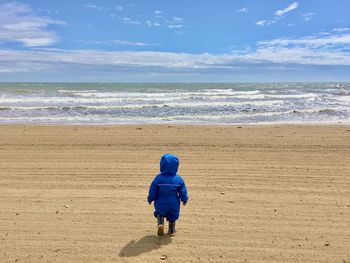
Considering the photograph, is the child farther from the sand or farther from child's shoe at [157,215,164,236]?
the sand

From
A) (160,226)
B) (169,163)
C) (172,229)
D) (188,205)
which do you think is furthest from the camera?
(188,205)

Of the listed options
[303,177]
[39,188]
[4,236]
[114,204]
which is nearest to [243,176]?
[303,177]

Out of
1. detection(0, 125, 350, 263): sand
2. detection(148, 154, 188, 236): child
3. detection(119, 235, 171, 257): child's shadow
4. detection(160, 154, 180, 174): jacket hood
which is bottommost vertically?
detection(119, 235, 171, 257): child's shadow

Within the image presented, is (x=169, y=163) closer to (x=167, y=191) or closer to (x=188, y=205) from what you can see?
(x=167, y=191)

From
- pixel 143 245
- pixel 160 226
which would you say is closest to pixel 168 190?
pixel 160 226

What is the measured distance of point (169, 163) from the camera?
4383mm

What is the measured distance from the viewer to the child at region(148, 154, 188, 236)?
4.43 m

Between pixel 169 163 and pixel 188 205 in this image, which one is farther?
pixel 188 205

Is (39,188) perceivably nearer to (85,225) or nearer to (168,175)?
(85,225)

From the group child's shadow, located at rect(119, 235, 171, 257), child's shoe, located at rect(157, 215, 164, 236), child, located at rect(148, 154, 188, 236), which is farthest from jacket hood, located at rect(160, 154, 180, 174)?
child's shadow, located at rect(119, 235, 171, 257)

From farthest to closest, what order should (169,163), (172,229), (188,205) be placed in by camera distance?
(188,205)
(172,229)
(169,163)

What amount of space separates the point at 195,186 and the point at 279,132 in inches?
290

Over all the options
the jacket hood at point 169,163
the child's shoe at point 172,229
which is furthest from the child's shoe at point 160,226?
the jacket hood at point 169,163

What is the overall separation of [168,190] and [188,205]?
1.35 metres
